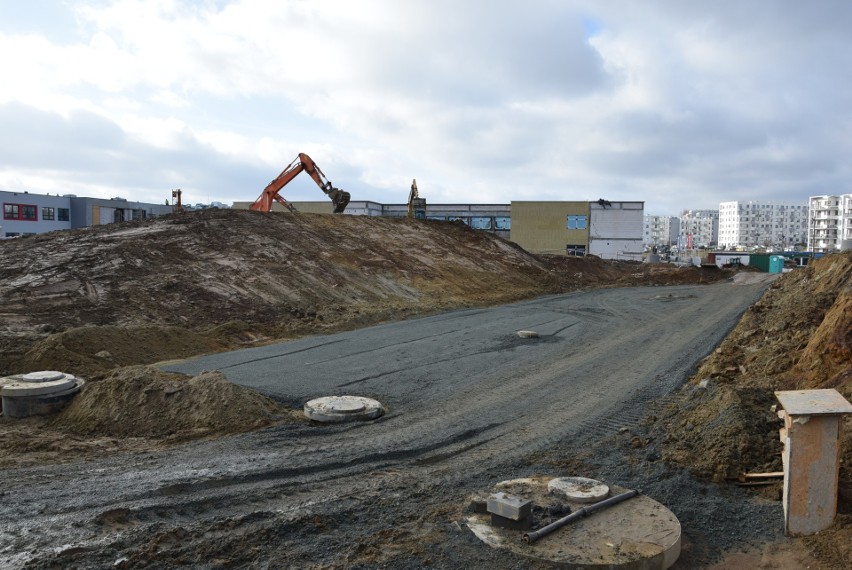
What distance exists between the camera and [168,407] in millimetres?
8875

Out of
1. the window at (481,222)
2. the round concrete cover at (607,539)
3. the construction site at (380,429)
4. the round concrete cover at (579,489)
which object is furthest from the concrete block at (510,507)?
the window at (481,222)

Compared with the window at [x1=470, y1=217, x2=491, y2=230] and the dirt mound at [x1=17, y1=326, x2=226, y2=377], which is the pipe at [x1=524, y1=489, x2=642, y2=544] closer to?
the dirt mound at [x1=17, y1=326, x2=226, y2=377]

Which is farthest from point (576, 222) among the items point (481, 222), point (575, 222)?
point (481, 222)

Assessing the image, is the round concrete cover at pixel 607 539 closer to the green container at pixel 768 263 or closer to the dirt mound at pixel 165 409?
the dirt mound at pixel 165 409

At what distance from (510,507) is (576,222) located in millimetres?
51431

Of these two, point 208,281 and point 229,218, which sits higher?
point 229,218

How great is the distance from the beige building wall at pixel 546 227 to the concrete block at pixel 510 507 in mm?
49713

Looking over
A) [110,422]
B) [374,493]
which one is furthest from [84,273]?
[374,493]

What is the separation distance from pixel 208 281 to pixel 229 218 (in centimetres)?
729

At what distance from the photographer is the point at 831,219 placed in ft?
371

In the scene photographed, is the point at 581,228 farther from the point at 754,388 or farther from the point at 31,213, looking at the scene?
the point at 31,213

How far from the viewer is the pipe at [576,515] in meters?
4.91

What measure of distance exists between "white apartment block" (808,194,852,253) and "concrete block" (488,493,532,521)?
403 ft

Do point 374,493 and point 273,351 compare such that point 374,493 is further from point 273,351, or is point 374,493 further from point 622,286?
point 622,286
